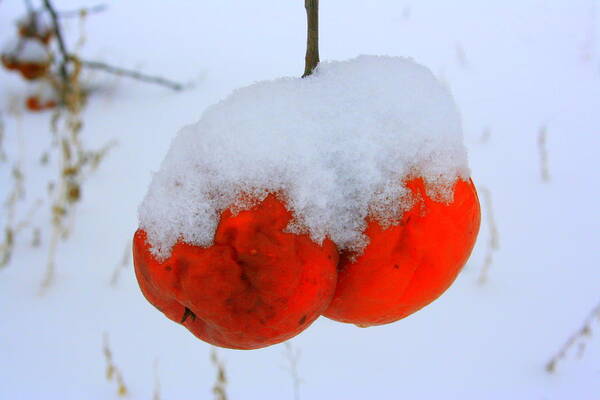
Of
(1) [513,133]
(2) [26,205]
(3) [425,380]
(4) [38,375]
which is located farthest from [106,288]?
(1) [513,133]

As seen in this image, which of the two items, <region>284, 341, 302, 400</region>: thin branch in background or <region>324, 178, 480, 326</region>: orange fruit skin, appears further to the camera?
<region>284, 341, 302, 400</region>: thin branch in background

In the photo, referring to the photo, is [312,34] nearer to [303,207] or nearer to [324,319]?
[303,207]

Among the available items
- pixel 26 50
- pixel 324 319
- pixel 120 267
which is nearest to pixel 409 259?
pixel 324 319

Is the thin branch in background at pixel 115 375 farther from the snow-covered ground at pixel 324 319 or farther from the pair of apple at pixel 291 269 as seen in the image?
the pair of apple at pixel 291 269

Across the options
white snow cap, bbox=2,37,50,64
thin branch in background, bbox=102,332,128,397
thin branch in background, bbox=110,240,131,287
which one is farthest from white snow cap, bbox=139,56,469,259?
white snow cap, bbox=2,37,50,64

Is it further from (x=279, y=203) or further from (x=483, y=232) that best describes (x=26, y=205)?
(x=279, y=203)

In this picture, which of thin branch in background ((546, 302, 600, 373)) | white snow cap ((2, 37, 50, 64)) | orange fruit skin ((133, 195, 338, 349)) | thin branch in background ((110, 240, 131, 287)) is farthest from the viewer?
white snow cap ((2, 37, 50, 64))

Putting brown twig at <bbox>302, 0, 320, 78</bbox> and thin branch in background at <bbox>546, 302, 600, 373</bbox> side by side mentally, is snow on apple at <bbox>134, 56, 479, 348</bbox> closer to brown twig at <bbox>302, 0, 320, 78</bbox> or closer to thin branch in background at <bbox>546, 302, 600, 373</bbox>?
brown twig at <bbox>302, 0, 320, 78</bbox>

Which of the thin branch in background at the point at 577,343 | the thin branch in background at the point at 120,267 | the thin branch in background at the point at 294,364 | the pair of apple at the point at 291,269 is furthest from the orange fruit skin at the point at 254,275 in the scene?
the thin branch in background at the point at 120,267
